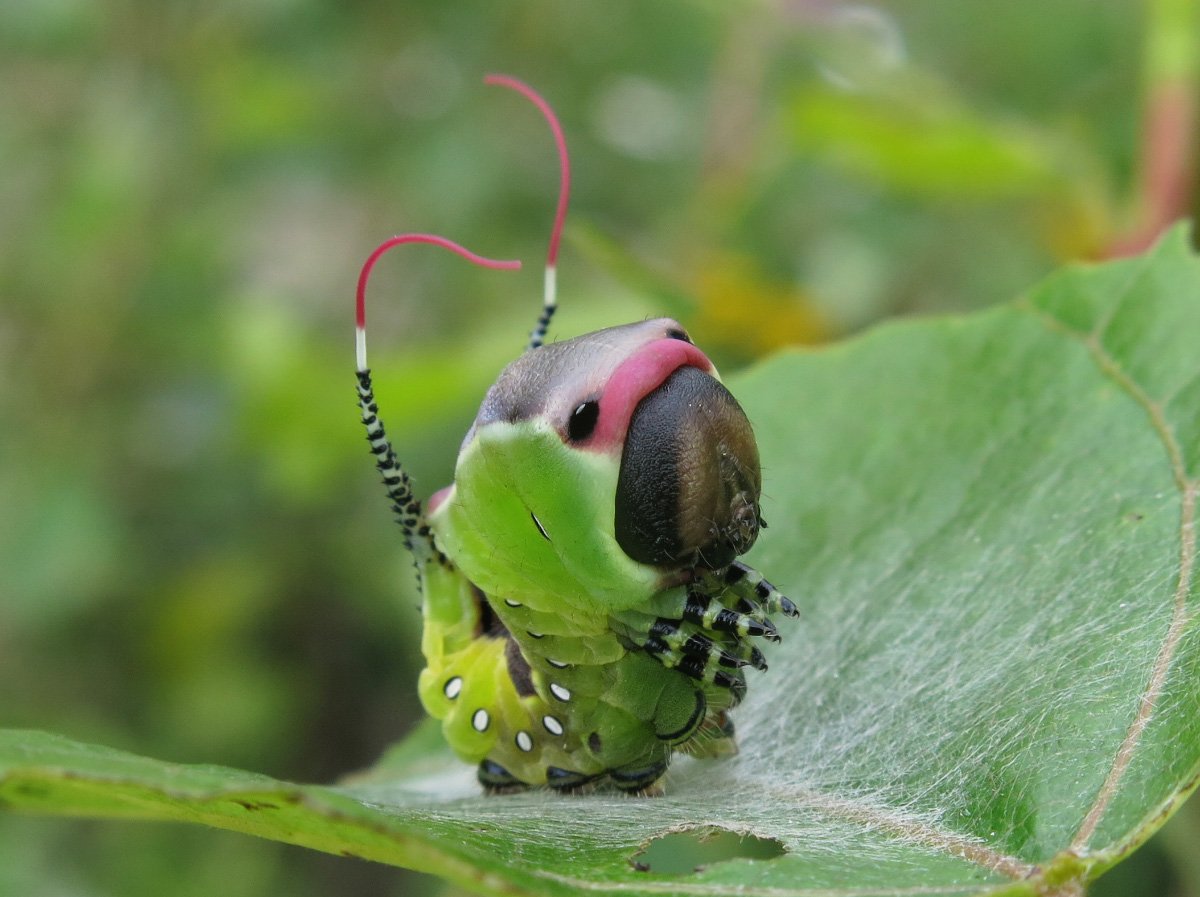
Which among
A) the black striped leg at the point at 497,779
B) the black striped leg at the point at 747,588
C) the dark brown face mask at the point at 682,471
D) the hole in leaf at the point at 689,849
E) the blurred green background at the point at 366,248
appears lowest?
the hole in leaf at the point at 689,849

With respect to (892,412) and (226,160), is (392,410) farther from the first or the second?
(226,160)

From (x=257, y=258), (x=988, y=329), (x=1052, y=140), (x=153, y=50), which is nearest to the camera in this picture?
(x=988, y=329)

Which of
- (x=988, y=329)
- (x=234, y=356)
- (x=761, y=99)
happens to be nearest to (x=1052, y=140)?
(x=988, y=329)

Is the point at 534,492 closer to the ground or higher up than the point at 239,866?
higher up

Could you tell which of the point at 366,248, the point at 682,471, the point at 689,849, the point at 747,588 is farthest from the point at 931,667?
the point at 366,248

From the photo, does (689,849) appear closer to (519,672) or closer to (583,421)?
(519,672)

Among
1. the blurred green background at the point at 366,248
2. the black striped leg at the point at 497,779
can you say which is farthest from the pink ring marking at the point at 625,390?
the blurred green background at the point at 366,248

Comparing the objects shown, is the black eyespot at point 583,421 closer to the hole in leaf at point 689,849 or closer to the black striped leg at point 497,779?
the hole in leaf at point 689,849

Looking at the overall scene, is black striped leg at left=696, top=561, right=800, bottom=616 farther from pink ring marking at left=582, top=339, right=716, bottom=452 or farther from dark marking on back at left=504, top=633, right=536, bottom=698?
dark marking on back at left=504, top=633, right=536, bottom=698
